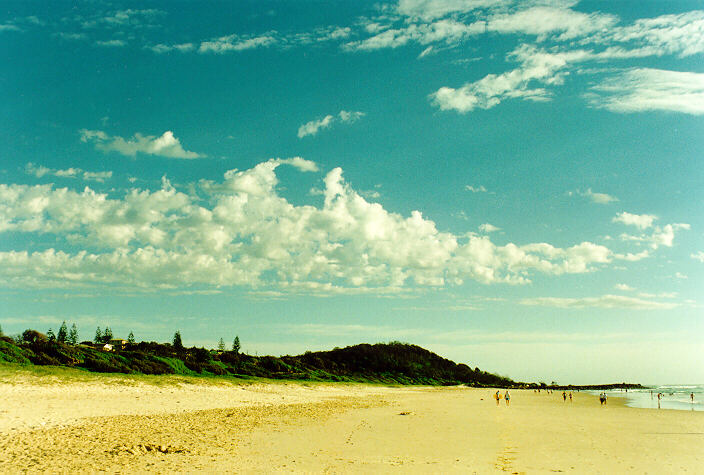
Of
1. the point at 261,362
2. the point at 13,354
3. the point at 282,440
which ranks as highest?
the point at 13,354

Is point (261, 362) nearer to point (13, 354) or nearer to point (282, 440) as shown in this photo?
point (13, 354)

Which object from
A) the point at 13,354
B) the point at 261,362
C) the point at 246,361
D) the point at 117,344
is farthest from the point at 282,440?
the point at 117,344

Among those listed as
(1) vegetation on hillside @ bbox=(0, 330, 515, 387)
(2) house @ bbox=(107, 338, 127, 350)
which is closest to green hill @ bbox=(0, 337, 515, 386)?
(1) vegetation on hillside @ bbox=(0, 330, 515, 387)

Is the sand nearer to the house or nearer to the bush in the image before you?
the bush

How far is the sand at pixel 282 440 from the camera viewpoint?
17266 millimetres

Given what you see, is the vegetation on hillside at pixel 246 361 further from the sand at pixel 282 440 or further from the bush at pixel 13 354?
the sand at pixel 282 440

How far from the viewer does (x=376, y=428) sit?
29109 mm

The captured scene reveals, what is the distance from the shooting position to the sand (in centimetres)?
1727

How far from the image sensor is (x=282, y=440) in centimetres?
2298

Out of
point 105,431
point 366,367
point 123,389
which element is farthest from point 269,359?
point 105,431

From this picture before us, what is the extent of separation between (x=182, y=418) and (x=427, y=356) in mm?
161732

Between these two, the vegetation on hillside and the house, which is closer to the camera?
the vegetation on hillside

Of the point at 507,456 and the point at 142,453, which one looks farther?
the point at 507,456

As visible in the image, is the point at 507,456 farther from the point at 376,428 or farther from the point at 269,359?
the point at 269,359
